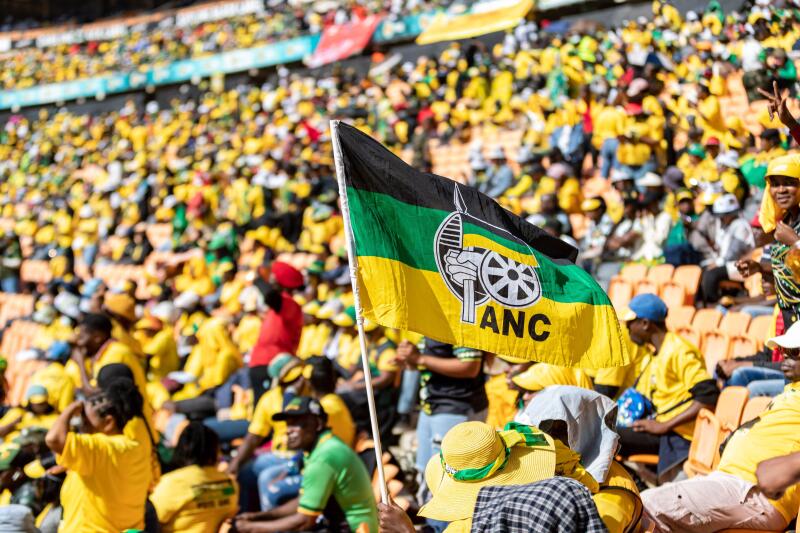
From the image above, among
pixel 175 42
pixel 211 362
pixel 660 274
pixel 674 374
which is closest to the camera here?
pixel 674 374

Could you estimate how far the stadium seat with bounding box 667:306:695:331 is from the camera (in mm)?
6512

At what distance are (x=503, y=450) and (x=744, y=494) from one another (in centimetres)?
114

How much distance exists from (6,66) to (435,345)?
1339 inches

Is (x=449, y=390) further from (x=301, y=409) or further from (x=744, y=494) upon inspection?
(x=744, y=494)

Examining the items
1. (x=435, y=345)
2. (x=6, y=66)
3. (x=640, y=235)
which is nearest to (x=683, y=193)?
(x=640, y=235)

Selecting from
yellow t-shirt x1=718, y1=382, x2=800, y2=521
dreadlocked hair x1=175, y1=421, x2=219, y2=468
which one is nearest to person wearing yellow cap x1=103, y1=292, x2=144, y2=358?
dreadlocked hair x1=175, y1=421, x2=219, y2=468

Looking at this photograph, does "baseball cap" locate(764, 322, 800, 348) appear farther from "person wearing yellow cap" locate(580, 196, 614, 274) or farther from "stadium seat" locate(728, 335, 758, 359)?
"person wearing yellow cap" locate(580, 196, 614, 274)

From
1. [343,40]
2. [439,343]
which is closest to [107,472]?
[439,343]

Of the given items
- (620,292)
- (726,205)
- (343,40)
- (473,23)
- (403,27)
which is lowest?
(620,292)

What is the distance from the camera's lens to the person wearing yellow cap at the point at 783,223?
3.89 metres

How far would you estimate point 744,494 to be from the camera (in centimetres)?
319

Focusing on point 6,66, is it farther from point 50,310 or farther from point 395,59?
point 50,310

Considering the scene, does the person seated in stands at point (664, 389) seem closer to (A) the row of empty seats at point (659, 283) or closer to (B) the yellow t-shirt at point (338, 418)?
(B) the yellow t-shirt at point (338, 418)

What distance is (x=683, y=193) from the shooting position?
8.23 meters
